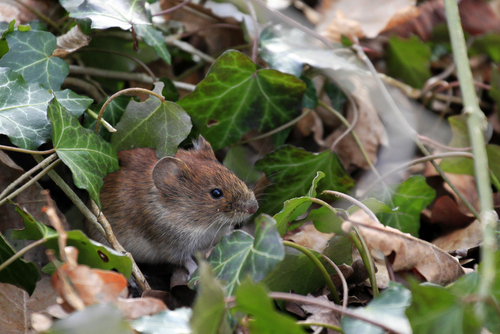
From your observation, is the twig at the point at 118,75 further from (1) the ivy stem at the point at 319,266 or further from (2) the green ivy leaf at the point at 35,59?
(1) the ivy stem at the point at 319,266

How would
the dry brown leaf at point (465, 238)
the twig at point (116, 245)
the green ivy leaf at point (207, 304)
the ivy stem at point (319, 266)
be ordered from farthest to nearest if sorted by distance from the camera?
the dry brown leaf at point (465, 238) → the twig at point (116, 245) → the ivy stem at point (319, 266) → the green ivy leaf at point (207, 304)

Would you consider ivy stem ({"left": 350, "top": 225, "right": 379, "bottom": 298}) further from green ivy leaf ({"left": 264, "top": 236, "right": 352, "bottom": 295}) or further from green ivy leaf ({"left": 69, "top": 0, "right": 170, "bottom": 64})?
green ivy leaf ({"left": 69, "top": 0, "right": 170, "bottom": 64})

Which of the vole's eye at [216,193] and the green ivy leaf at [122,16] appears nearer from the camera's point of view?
Result: the green ivy leaf at [122,16]

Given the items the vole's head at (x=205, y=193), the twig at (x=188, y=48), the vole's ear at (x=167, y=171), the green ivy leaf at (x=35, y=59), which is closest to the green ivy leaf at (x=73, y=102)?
the green ivy leaf at (x=35, y=59)

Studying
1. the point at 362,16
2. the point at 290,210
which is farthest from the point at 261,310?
the point at 362,16

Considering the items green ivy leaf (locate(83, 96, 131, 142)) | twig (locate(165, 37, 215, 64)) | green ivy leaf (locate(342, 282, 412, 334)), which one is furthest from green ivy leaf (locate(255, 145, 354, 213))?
green ivy leaf (locate(342, 282, 412, 334))

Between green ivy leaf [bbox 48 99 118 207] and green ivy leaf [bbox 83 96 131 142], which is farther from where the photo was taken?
green ivy leaf [bbox 83 96 131 142]

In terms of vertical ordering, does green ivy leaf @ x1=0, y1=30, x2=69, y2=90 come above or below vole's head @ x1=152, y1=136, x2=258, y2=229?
above

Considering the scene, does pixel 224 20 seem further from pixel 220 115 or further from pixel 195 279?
pixel 195 279
